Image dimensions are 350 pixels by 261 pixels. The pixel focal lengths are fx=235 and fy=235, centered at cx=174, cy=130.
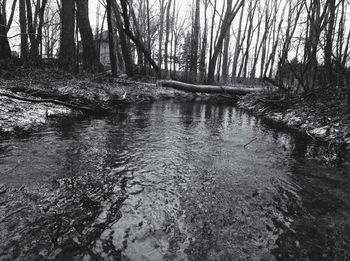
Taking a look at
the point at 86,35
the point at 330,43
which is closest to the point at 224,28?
the point at 86,35

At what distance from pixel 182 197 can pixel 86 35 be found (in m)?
11.6

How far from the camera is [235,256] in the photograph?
167cm

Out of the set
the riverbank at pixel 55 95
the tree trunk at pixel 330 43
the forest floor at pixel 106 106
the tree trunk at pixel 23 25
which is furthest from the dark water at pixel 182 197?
the tree trunk at pixel 23 25

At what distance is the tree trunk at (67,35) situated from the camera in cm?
1094

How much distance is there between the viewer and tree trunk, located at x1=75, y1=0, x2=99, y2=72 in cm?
1158

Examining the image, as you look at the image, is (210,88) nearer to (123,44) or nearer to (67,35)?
(123,44)

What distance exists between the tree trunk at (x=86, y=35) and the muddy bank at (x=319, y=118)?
8471mm

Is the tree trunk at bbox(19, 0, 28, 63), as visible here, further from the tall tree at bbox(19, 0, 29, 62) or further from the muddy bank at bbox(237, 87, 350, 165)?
the muddy bank at bbox(237, 87, 350, 165)

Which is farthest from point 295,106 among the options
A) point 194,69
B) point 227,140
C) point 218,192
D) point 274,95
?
point 194,69

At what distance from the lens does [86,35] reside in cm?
1163

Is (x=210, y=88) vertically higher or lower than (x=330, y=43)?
lower

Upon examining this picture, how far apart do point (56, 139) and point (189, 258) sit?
3268 millimetres

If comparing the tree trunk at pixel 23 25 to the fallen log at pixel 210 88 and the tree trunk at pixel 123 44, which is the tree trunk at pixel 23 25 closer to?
the tree trunk at pixel 123 44

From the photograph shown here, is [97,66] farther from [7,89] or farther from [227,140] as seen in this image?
[227,140]
